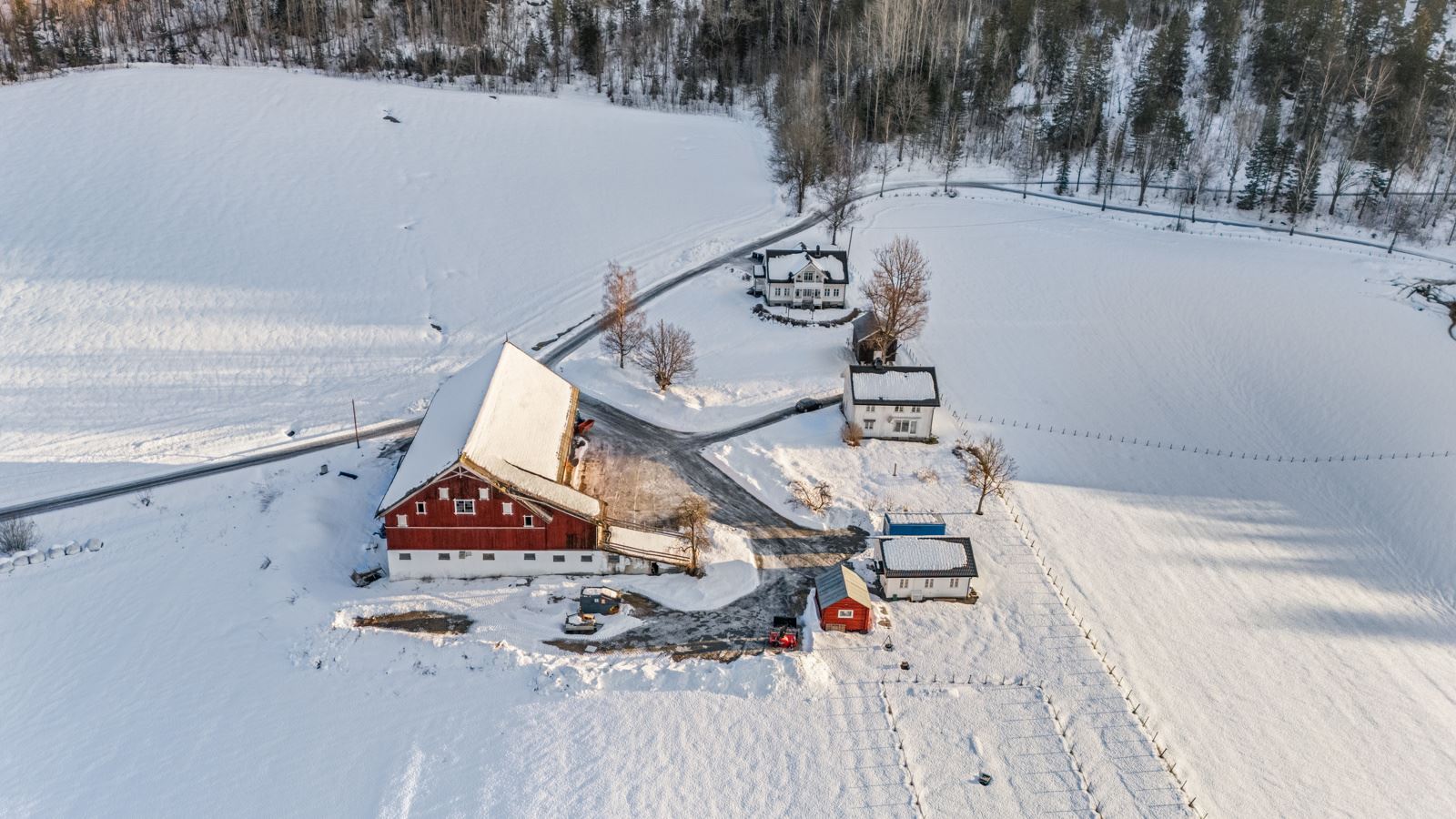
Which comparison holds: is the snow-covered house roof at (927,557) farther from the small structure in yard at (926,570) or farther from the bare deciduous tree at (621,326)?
the bare deciduous tree at (621,326)

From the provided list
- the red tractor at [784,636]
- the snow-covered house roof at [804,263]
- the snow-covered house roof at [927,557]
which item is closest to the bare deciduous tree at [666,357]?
the snow-covered house roof at [804,263]

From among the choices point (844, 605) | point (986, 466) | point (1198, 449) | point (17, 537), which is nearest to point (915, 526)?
point (986, 466)

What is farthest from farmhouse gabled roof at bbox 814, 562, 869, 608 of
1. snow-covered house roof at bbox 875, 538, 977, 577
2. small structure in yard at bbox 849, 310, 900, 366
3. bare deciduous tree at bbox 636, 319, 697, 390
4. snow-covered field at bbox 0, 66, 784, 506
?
snow-covered field at bbox 0, 66, 784, 506

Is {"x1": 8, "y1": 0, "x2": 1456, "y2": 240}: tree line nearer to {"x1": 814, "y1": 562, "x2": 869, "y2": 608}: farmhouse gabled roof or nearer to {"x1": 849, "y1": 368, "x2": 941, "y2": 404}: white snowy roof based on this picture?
{"x1": 849, "y1": 368, "x2": 941, "y2": 404}: white snowy roof

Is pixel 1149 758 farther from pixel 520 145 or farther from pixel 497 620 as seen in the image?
pixel 520 145

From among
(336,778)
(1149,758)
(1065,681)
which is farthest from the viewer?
(1065,681)

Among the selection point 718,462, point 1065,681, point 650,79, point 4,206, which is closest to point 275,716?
point 718,462
